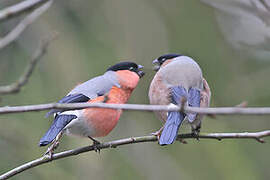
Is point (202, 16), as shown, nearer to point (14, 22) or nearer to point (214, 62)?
point (214, 62)

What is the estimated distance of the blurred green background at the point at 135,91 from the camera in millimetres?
4707

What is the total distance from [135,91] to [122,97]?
1981 millimetres

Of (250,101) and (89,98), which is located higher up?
(89,98)

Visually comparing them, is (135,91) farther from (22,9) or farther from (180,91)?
(22,9)

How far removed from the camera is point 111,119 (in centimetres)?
319

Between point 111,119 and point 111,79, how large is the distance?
46 centimetres

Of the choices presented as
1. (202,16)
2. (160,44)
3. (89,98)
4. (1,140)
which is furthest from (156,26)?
(89,98)

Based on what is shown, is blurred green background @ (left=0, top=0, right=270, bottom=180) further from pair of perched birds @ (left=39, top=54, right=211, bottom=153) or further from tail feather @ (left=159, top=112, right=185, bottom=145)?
tail feather @ (left=159, top=112, right=185, bottom=145)

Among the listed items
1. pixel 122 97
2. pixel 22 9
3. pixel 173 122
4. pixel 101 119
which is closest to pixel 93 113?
pixel 101 119

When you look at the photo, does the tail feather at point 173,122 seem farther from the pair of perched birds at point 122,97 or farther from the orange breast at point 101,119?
the orange breast at point 101,119

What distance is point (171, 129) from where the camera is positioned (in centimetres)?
283

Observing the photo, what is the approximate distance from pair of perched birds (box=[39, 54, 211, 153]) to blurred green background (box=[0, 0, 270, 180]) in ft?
4.48

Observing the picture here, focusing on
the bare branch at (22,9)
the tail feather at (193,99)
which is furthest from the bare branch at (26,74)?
the tail feather at (193,99)

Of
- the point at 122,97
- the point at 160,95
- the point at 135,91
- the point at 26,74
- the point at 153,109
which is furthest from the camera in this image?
the point at 135,91
